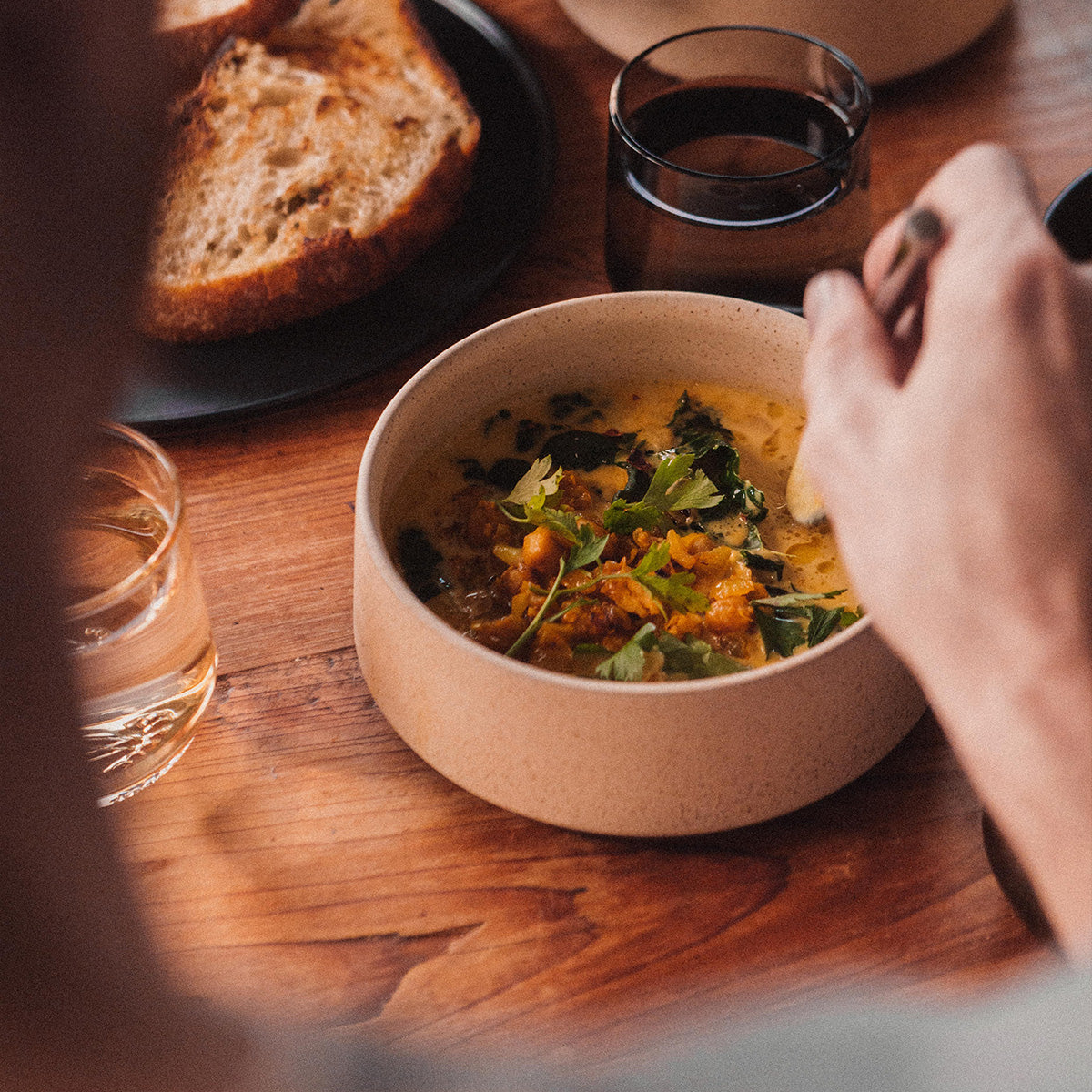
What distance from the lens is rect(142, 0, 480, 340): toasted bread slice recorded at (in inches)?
37.1

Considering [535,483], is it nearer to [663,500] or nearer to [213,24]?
[663,500]

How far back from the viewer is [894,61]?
45.0 inches

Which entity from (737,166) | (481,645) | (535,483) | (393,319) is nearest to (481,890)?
(481,645)

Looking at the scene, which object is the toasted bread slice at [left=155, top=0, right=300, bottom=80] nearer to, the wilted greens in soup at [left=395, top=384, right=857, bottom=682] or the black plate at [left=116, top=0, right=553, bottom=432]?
the black plate at [left=116, top=0, right=553, bottom=432]

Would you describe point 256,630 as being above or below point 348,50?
below

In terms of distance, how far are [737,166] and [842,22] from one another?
8.5 inches

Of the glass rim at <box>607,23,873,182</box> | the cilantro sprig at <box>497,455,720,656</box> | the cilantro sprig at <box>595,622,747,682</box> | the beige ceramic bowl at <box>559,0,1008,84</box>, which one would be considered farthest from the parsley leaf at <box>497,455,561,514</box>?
the beige ceramic bowl at <box>559,0,1008,84</box>

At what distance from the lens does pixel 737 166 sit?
98 centimetres

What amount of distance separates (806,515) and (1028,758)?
0.38m

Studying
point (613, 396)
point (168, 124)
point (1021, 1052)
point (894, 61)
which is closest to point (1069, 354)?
point (1021, 1052)

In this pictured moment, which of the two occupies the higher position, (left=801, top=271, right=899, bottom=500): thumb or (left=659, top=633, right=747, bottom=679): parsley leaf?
(left=801, top=271, right=899, bottom=500): thumb

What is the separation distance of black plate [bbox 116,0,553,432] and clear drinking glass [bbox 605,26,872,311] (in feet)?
0.37

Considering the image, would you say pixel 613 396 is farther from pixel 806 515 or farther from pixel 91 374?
pixel 91 374

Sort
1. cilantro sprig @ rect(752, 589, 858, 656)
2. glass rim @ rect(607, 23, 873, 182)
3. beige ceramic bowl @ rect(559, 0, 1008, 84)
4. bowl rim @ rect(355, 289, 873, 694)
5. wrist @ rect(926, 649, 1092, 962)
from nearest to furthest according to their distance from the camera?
wrist @ rect(926, 649, 1092, 962) < bowl rim @ rect(355, 289, 873, 694) < cilantro sprig @ rect(752, 589, 858, 656) < glass rim @ rect(607, 23, 873, 182) < beige ceramic bowl @ rect(559, 0, 1008, 84)
